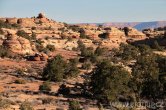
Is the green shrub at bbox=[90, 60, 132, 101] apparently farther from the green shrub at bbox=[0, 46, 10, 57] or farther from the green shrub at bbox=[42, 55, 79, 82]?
the green shrub at bbox=[0, 46, 10, 57]

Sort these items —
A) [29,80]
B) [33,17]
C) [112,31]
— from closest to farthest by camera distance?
[29,80], [112,31], [33,17]

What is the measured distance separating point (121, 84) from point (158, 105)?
4.28 m

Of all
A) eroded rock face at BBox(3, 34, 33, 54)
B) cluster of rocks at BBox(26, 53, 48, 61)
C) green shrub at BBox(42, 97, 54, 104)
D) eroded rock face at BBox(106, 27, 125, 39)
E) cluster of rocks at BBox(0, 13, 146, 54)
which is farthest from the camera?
eroded rock face at BBox(106, 27, 125, 39)

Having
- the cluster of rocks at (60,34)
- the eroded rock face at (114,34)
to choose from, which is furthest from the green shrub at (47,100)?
the eroded rock face at (114,34)

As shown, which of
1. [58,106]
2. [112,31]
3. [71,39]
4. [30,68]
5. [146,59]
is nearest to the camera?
[58,106]

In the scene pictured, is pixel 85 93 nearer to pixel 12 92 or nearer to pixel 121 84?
pixel 121 84

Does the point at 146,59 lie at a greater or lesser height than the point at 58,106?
greater

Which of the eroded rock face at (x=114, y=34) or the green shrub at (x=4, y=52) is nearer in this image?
the green shrub at (x=4, y=52)

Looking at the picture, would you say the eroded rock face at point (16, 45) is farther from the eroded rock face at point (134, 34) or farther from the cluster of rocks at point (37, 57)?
the eroded rock face at point (134, 34)

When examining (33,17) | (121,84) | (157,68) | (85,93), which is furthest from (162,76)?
(33,17)

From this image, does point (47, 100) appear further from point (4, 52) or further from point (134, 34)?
point (134, 34)

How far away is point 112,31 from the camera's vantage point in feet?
339

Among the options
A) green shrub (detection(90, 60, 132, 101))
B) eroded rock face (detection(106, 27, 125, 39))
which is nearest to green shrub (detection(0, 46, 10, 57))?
green shrub (detection(90, 60, 132, 101))

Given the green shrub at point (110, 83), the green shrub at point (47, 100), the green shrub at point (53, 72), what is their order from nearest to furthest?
the green shrub at point (47, 100)
the green shrub at point (110, 83)
the green shrub at point (53, 72)
